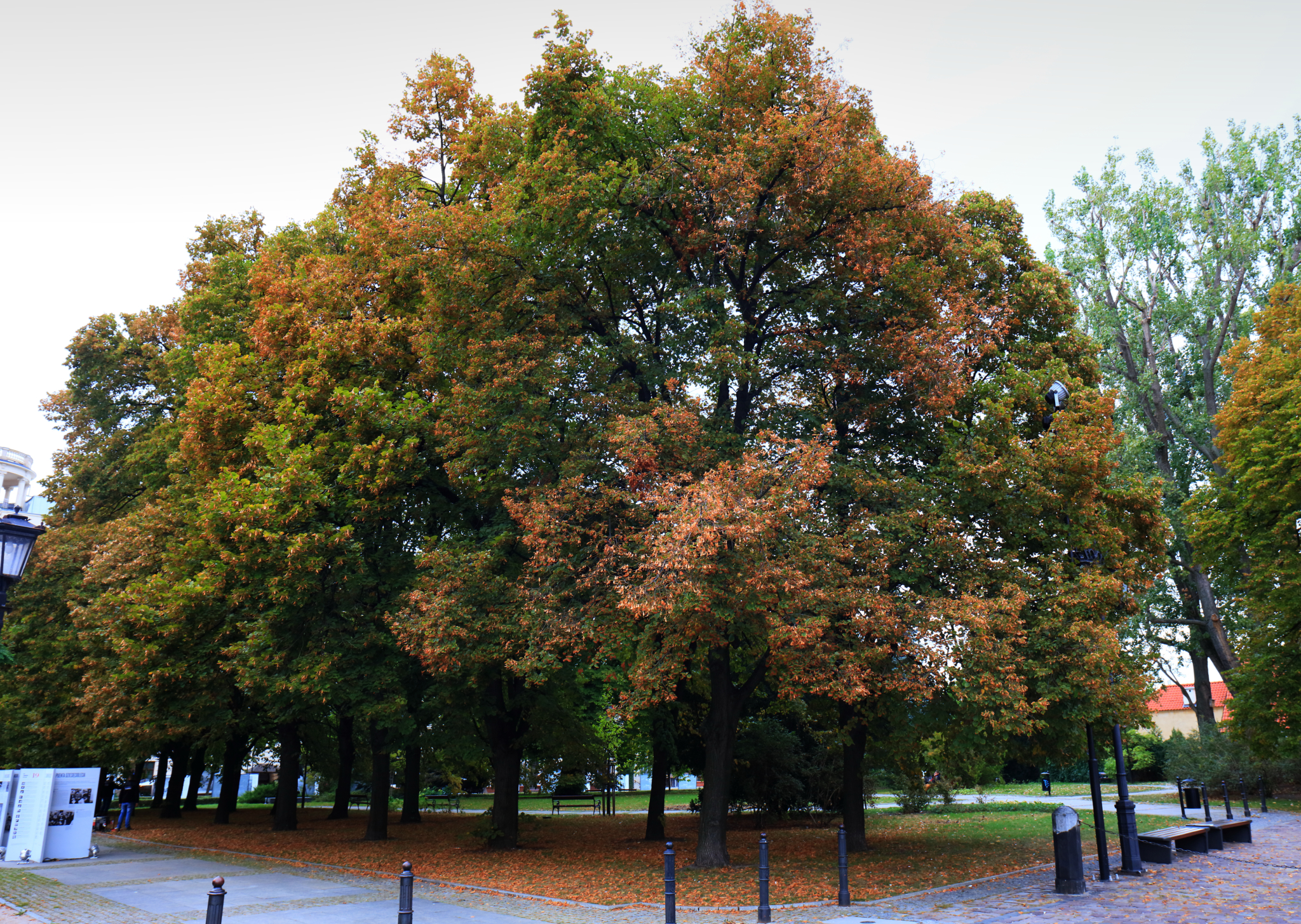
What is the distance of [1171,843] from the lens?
14.6m

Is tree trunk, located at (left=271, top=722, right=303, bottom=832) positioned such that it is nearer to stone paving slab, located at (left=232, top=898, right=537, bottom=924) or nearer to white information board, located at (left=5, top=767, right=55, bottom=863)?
white information board, located at (left=5, top=767, right=55, bottom=863)

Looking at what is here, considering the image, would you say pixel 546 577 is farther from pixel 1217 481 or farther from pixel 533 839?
pixel 1217 481

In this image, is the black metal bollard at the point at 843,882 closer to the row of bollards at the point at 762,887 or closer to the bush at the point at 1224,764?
the row of bollards at the point at 762,887

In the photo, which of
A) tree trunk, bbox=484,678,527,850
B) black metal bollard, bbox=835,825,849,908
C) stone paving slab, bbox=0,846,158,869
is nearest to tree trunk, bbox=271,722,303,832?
stone paving slab, bbox=0,846,158,869

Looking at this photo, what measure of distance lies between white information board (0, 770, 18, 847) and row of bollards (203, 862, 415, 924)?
15497mm

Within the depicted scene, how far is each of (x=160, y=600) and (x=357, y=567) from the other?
545 cm

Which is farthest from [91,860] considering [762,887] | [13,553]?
[762,887]

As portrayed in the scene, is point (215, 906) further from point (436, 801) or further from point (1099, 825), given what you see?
point (436, 801)

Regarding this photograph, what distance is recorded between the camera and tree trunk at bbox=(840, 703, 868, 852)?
18562 millimetres

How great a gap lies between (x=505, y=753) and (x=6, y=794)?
11.1 metres

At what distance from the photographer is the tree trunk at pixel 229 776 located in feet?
102

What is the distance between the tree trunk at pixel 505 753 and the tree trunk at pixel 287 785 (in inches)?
351

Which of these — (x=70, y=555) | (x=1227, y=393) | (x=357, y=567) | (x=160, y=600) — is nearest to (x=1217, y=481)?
(x=1227, y=393)

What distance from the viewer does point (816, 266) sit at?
1820 cm
